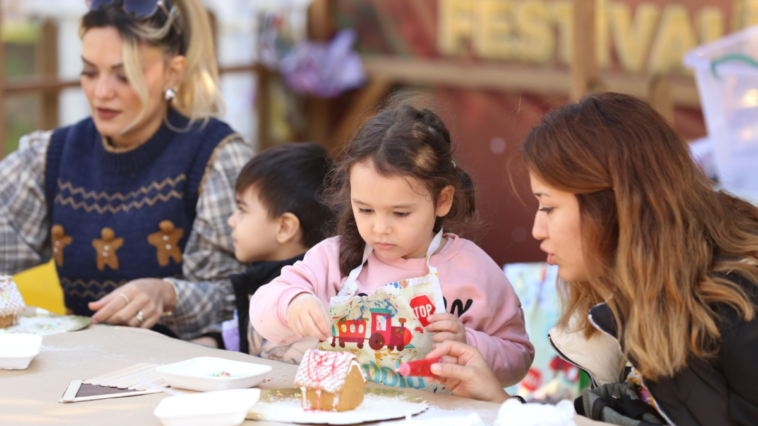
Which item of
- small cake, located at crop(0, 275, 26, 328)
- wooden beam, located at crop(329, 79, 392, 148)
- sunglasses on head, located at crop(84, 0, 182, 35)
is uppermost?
sunglasses on head, located at crop(84, 0, 182, 35)

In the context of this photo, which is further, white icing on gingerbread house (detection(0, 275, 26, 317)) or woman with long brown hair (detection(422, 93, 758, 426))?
white icing on gingerbread house (detection(0, 275, 26, 317))

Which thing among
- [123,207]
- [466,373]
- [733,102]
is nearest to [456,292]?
[466,373]

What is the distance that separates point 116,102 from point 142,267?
1.48ft

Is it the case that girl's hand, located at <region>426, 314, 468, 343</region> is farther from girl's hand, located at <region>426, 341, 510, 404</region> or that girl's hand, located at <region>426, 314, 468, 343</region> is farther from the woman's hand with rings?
the woman's hand with rings

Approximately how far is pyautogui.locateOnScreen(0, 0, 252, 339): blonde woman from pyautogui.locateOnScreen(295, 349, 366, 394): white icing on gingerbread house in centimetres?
89

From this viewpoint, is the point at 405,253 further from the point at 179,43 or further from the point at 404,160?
the point at 179,43

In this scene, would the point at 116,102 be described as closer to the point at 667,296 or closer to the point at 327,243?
the point at 327,243

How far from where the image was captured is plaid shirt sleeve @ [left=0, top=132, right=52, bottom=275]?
2.18 m

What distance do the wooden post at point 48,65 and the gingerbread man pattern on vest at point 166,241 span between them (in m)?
2.71

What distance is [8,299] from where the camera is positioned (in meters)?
1.73

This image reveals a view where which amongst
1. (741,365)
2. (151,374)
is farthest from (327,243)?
(741,365)

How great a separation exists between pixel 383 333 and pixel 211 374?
307 mm

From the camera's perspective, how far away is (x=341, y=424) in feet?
3.59

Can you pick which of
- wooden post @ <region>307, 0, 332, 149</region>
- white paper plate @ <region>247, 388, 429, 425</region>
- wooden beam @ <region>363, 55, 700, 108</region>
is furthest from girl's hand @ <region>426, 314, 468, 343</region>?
wooden post @ <region>307, 0, 332, 149</region>
